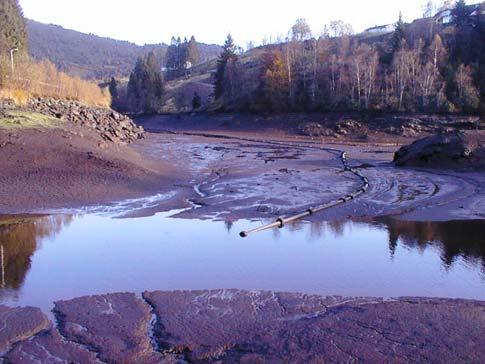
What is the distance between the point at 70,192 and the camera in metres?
18.9

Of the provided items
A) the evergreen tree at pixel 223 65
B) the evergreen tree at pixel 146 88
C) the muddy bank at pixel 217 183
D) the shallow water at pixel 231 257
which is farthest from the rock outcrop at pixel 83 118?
the evergreen tree at pixel 146 88

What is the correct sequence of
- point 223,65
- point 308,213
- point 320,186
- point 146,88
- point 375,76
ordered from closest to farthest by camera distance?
1. point 308,213
2. point 320,186
3. point 375,76
4. point 223,65
5. point 146,88

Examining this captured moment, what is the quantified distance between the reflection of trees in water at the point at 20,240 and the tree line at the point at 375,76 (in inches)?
1664

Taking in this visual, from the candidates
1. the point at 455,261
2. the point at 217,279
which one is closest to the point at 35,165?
the point at 217,279

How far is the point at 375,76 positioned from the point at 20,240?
5044 cm

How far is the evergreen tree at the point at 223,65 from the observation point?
76.7 m

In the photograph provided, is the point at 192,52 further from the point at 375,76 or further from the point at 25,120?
the point at 25,120

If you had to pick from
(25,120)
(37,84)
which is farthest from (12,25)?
(25,120)

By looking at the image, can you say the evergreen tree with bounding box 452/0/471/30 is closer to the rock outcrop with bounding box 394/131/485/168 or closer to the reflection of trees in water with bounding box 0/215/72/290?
the rock outcrop with bounding box 394/131/485/168

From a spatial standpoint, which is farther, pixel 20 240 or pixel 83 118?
pixel 83 118

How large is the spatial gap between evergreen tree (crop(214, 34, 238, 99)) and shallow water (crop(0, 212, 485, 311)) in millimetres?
61215

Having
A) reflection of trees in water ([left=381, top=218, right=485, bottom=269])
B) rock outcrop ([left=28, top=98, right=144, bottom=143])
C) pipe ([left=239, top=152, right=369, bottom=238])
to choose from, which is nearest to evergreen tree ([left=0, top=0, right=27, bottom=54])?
rock outcrop ([left=28, top=98, right=144, bottom=143])

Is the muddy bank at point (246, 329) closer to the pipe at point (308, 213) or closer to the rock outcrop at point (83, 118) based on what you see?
the pipe at point (308, 213)

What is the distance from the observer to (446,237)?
14.1m
